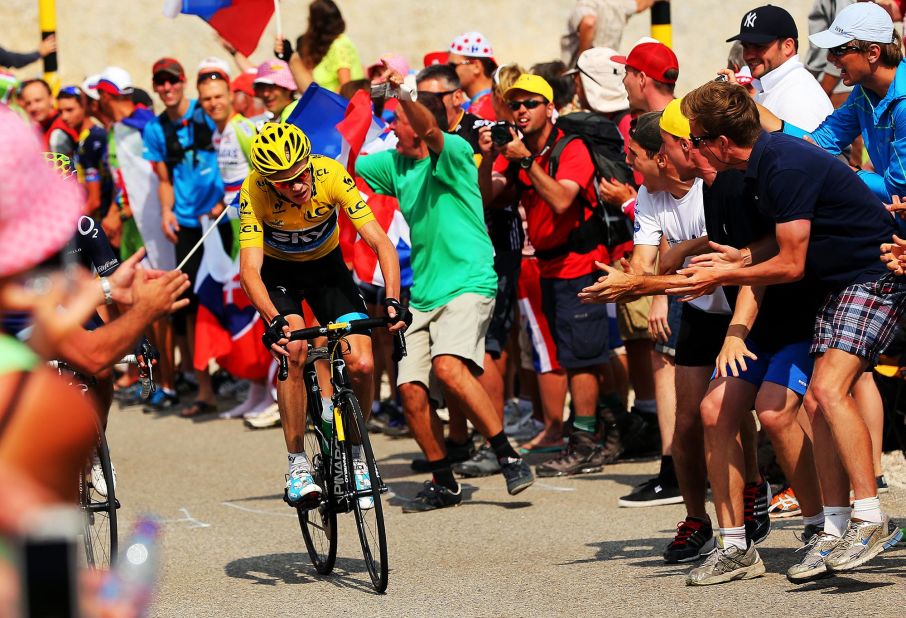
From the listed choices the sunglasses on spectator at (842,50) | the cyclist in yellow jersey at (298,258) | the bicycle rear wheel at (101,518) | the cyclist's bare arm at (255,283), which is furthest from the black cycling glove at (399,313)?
the sunglasses on spectator at (842,50)

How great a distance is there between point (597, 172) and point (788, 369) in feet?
11.4

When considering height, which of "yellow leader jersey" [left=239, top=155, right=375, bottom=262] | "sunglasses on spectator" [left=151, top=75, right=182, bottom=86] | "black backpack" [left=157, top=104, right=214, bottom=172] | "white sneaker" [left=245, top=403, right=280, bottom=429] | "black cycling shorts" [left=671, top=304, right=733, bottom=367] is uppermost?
"sunglasses on spectator" [left=151, top=75, right=182, bottom=86]

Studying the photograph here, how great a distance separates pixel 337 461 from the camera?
7469mm

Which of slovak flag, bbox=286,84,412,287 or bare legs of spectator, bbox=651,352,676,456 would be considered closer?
bare legs of spectator, bbox=651,352,676,456

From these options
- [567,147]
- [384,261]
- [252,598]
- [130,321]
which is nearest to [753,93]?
[567,147]

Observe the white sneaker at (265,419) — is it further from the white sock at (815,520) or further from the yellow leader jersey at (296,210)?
the white sock at (815,520)

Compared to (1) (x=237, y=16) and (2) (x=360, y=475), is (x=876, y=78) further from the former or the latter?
(1) (x=237, y=16)

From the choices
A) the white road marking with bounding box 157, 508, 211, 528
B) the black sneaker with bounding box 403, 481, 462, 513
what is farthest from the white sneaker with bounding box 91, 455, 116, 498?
the black sneaker with bounding box 403, 481, 462, 513

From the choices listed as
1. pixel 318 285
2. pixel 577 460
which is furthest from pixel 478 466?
pixel 318 285

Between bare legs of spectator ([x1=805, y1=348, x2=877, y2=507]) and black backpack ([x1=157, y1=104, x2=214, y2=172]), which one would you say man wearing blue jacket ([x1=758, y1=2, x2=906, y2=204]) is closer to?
bare legs of spectator ([x1=805, y1=348, x2=877, y2=507])

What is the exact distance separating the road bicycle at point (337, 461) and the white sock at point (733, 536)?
1539mm

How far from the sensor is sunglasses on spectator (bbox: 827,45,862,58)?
Result: 24.1 feet

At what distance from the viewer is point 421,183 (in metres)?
9.33

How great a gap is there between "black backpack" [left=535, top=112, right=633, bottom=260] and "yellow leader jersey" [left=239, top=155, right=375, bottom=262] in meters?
2.07
